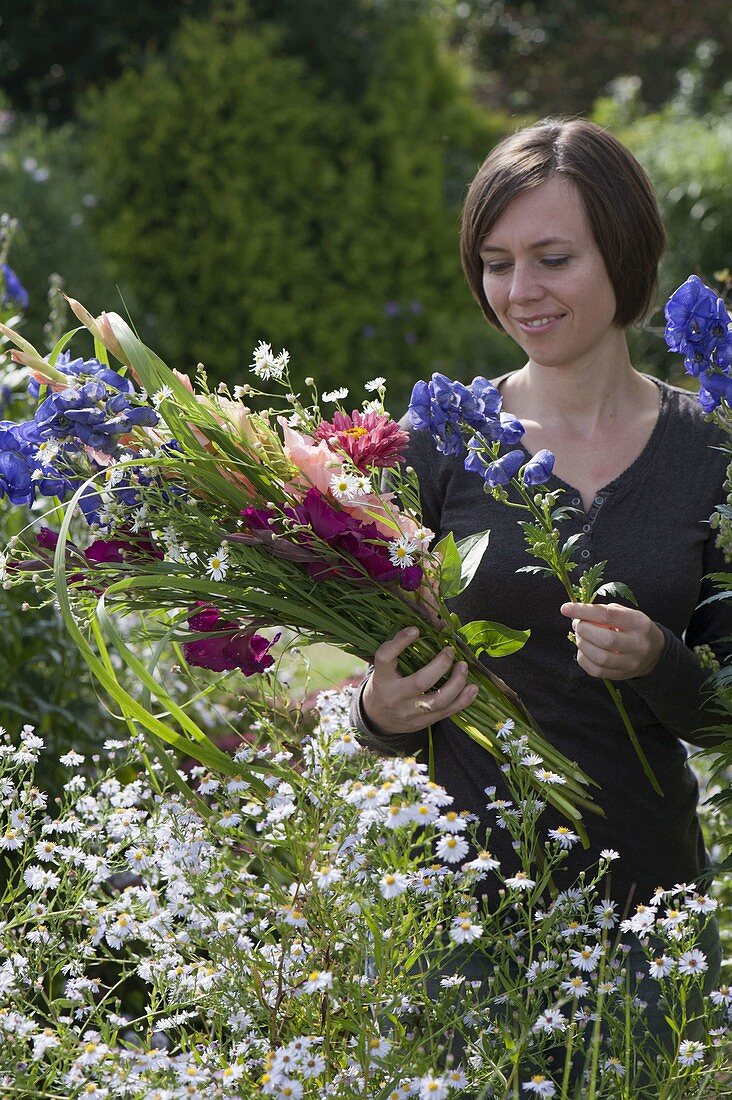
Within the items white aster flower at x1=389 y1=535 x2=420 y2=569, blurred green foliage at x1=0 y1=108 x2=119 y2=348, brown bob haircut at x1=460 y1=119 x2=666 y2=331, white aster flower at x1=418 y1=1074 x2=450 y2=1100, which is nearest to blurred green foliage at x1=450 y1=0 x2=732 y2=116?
blurred green foliage at x1=0 y1=108 x2=119 y2=348

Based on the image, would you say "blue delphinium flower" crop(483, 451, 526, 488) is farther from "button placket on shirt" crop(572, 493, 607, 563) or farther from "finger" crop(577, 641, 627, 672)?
"button placket on shirt" crop(572, 493, 607, 563)

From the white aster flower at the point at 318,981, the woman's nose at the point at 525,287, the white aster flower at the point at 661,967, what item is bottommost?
the white aster flower at the point at 661,967

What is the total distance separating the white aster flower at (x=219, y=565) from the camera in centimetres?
153

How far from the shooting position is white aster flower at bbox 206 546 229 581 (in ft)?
5.01

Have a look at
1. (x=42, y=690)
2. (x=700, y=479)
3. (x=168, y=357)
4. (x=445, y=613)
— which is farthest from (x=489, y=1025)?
(x=168, y=357)

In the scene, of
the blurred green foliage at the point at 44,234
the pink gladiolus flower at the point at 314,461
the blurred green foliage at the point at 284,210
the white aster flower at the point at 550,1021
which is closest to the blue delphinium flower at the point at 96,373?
the pink gladiolus flower at the point at 314,461

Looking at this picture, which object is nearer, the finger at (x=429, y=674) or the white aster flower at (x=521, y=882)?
the white aster flower at (x=521, y=882)

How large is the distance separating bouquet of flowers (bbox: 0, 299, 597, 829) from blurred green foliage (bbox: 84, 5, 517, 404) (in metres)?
5.66

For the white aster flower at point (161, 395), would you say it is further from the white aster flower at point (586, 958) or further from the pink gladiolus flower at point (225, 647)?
the white aster flower at point (586, 958)

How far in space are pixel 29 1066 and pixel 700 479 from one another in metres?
1.31

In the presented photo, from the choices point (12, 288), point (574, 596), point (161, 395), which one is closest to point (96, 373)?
point (161, 395)

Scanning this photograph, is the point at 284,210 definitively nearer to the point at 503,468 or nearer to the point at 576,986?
the point at 503,468

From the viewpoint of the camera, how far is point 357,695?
185 cm

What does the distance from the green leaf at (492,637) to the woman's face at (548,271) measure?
0.49 meters
